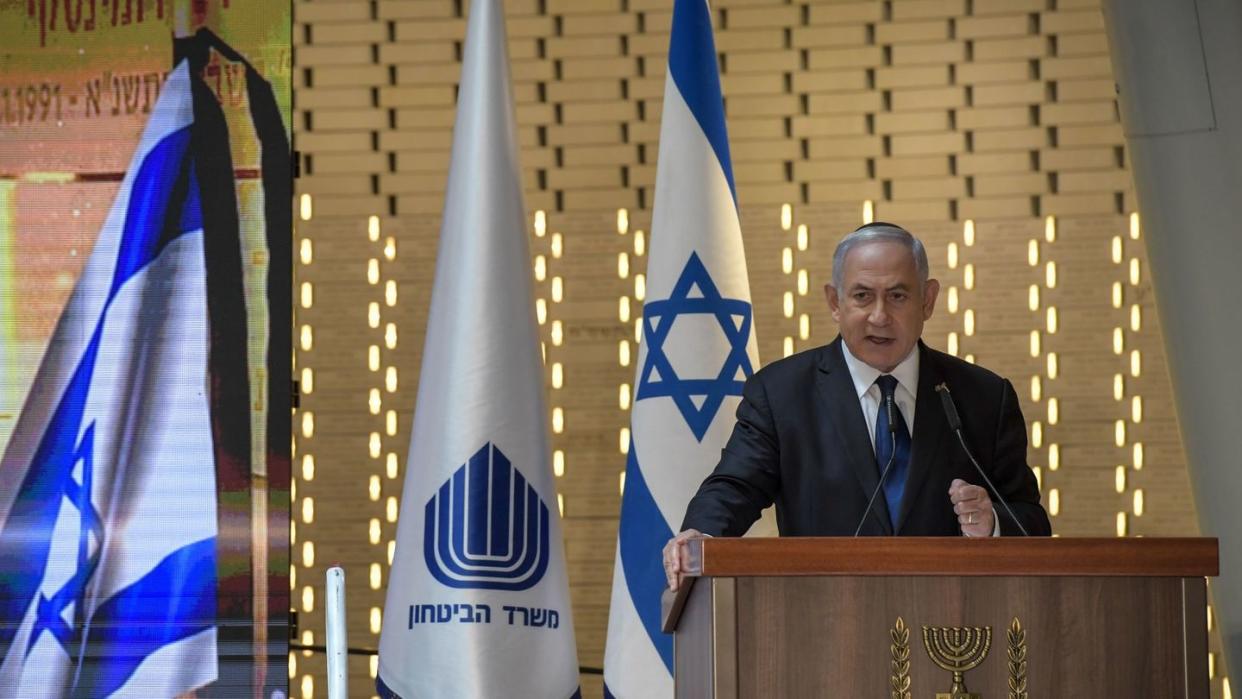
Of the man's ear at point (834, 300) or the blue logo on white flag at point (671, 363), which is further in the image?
the blue logo on white flag at point (671, 363)

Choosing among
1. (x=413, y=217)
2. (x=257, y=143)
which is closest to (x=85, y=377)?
(x=257, y=143)

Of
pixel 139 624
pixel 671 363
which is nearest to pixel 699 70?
pixel 671 363

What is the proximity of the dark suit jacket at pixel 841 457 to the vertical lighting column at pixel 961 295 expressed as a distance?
2.74 meters

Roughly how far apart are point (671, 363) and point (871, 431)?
1698 millimetres

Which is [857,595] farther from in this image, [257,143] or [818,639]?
[257,143]

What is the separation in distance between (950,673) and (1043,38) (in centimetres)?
427

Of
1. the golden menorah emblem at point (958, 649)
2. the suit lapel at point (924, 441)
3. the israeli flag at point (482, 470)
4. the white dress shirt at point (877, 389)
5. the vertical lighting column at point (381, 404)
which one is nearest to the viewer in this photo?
the golden menorah emblem at point (958, 649)

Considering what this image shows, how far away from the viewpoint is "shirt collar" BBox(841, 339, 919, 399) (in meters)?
3.03

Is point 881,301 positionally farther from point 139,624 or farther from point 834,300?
point 139,624

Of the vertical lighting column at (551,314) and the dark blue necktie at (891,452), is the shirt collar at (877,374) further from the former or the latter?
the vertical lighting column at (551,314)

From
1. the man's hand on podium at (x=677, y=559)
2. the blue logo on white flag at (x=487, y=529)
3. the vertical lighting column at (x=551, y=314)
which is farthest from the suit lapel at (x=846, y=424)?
the vertical lighting column at (x=551, y=314)

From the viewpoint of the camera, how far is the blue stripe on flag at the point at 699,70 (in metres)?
4.88

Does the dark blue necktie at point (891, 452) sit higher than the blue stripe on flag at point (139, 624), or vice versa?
the dark blue necktie at point (891, 452)

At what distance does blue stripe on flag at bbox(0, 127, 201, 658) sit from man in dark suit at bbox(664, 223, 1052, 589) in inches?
92.7
